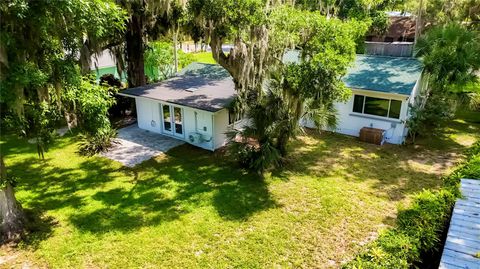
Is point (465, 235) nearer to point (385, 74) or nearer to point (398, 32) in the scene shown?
point (385, 74)

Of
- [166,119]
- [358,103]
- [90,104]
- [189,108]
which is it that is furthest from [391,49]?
[90,104]

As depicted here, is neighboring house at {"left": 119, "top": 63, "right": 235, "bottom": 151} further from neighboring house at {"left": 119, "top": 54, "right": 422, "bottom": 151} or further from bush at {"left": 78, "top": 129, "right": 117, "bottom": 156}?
bush at {"left": 78, "top": 129, "right": 117, "bottom": 156}

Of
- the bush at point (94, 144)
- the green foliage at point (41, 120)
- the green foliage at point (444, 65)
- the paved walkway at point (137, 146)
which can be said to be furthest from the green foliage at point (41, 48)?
Answer: the green foliage at point (444, 65)

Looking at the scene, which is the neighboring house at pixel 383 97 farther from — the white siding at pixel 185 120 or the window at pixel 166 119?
the window at pixel 166 119

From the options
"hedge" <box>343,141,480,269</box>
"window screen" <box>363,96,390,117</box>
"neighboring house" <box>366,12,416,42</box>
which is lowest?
"hedge" <box>343,141,480,269</box>

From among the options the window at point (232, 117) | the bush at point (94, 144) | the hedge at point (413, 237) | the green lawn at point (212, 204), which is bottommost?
the green lawn at point (212, 204)

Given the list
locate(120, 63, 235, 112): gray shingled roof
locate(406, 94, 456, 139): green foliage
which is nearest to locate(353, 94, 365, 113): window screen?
locate(406, 94, 456, 139): green foliage

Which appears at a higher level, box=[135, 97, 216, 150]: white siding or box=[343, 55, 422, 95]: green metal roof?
box=[343, 55, 422, 95]: green metal roof
